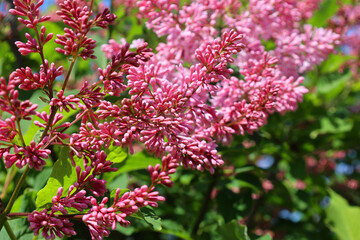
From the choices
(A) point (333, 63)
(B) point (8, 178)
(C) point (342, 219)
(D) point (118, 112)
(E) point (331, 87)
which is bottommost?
(C) point (342, 219)

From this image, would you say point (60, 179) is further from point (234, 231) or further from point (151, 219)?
point (234, 231)

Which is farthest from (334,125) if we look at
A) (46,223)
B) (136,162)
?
(46,223)

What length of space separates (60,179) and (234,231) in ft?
2.44

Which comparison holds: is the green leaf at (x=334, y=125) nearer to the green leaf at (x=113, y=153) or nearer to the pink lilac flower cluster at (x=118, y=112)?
the pink lilac flower cluster at (x=118, y=112)

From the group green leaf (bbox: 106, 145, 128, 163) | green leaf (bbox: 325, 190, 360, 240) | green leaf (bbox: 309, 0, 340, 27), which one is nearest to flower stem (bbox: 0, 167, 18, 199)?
green leaf (bbox: 106, 145, 128, 163)

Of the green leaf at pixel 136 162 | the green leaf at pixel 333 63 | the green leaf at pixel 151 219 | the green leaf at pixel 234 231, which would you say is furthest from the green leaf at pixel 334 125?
the green leaf at pixel 151 219

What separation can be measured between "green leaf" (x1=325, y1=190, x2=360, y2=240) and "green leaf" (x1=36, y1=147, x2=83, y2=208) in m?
2.12

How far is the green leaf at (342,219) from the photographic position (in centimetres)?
270

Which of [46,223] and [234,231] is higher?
[46,223]

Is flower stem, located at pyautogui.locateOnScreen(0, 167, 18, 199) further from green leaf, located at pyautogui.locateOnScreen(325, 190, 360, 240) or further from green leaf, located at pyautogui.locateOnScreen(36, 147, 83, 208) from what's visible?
green leaf, located at pyautogui.locateOnScreen(325, 190, 360, 240)

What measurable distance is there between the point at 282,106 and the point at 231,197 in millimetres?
700

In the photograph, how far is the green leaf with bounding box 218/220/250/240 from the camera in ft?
4.92

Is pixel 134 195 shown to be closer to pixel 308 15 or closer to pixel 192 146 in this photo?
pixel 192 146

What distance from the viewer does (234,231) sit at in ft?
5.09
